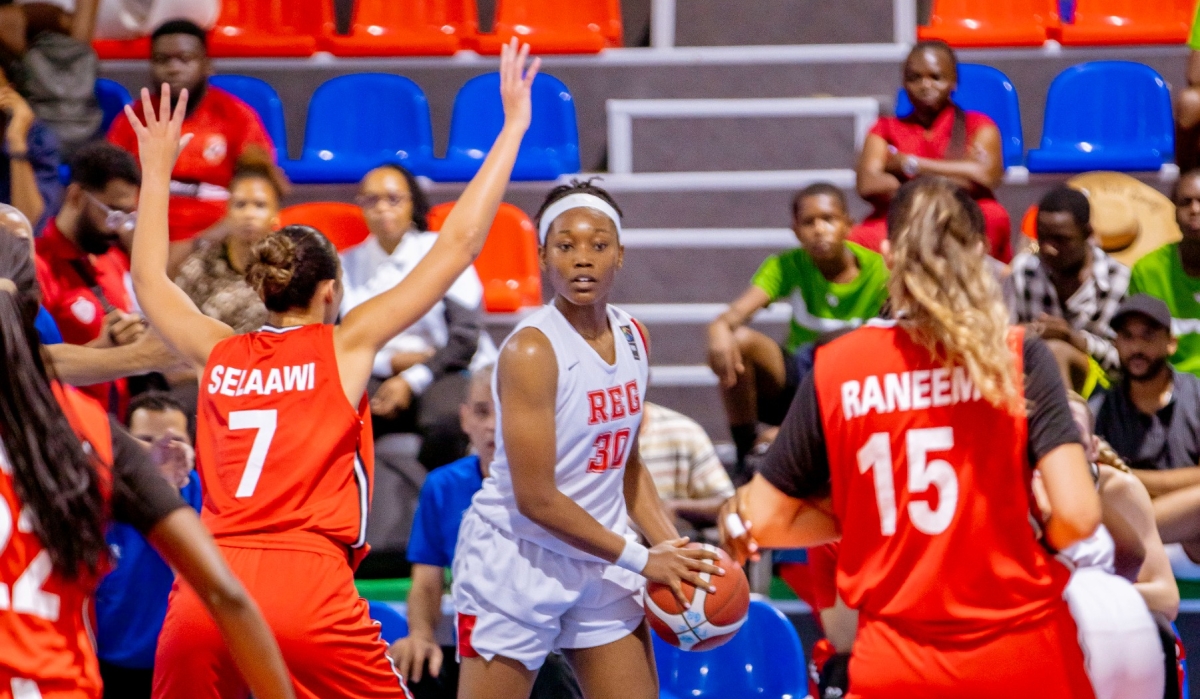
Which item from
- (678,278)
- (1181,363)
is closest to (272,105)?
(678,278)

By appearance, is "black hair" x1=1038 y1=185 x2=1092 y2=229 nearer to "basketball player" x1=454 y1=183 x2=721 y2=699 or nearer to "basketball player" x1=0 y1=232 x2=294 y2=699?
"basketball player" x1=454 y1=183 x2=721 y2=699

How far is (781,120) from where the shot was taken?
759cm

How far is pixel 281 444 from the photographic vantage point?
3139 mm

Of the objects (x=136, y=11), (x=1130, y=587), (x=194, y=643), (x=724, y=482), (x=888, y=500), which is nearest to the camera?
(x=888, y=500)

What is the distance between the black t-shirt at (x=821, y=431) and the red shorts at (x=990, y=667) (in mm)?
323

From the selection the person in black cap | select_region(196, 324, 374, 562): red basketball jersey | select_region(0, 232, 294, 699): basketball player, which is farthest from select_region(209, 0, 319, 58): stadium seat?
select_region(0, 232, 294, 699): basketball player

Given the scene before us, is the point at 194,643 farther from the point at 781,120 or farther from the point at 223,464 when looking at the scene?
the point at 781,120

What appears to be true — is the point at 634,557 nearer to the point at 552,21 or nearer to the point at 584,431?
the point at 584,431

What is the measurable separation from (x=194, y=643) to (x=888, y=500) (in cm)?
143

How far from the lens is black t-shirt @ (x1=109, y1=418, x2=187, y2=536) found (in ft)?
6.50

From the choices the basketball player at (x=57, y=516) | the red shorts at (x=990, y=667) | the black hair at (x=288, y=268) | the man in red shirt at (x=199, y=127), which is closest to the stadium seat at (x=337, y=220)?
the man in red shirt at (x=199, y=127)

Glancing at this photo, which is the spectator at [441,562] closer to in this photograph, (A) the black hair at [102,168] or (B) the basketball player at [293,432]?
(B) the basketball player at [293,432]

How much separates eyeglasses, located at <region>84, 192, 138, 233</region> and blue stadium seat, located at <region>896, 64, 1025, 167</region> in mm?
3878

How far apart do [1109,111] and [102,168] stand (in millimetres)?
4940
